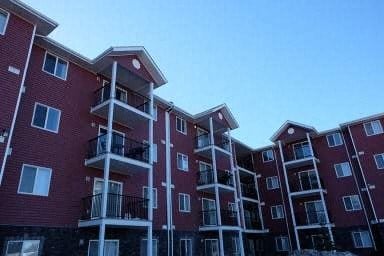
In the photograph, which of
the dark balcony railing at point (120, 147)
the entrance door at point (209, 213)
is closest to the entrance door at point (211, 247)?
the entrance door at point (209, 213)

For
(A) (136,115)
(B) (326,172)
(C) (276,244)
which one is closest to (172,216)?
(A) (136,115)

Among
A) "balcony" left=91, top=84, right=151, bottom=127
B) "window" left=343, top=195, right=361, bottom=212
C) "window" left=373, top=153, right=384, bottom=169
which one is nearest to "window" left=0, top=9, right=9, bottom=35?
"balcony" left=91, top=84, right=151, bottom=127

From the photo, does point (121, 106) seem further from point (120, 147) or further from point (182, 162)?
point (182, 162)

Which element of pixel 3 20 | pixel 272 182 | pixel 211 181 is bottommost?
pixel 211 181

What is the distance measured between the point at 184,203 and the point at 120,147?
8.17 m

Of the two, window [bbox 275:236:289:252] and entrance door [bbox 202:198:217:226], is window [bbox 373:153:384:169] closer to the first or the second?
window [bbox 275:236:289:252]

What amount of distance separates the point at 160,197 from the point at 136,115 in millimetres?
6088

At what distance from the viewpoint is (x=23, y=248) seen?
12781 millimetres

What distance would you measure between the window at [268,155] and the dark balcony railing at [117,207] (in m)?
20.1

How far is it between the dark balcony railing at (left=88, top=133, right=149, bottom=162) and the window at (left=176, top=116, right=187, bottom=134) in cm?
580

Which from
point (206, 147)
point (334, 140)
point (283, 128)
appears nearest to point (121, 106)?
point (206, 147)

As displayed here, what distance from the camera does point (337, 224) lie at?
92.6 ft

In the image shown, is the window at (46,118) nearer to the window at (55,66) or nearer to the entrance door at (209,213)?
the window at (55,66)

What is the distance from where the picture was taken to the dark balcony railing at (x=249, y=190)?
32.4 meters
